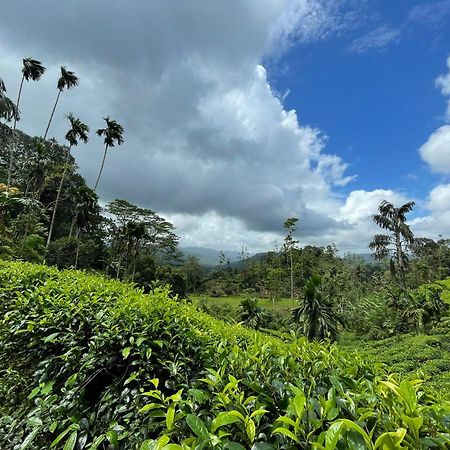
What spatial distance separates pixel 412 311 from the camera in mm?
16484

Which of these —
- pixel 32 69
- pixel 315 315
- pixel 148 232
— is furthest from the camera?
pixel 148 232

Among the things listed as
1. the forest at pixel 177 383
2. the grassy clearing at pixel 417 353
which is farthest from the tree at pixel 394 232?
the forest at pixel 177 383

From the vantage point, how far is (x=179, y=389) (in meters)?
1.45

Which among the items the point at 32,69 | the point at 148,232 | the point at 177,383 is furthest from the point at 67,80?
the point at 177,383

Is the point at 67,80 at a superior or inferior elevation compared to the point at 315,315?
superior

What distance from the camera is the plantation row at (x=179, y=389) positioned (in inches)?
37.5

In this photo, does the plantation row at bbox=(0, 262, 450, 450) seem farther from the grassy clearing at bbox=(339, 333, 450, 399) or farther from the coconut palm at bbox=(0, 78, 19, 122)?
the coconut palm at bbox=(0, 78, 19, 122)

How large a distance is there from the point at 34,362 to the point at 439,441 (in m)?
2.35

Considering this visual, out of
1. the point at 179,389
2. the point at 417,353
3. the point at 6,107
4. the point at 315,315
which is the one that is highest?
the point at 6,107

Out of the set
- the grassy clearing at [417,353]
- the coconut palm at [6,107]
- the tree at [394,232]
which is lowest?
the grassy clearing at [417,353]

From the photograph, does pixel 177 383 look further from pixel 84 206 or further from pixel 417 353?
pixel 84 206

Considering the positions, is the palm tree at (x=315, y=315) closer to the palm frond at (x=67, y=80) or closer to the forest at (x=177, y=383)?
the forest at (x=177, y=383)

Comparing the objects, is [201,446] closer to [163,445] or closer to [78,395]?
[163,445]

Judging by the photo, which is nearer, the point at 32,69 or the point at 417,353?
the point at 417,353
